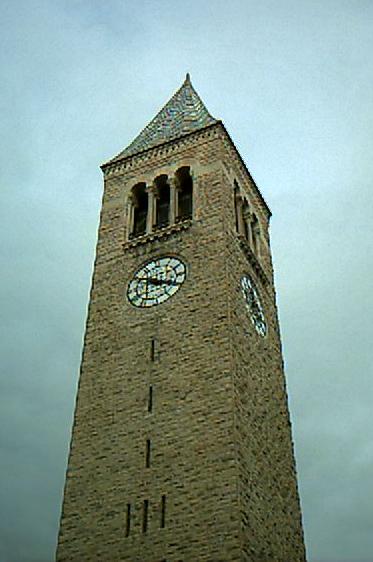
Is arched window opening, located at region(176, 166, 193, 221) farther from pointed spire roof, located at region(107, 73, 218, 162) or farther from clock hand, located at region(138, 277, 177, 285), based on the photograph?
clock hand, located at region(138, 277, 177, 285)

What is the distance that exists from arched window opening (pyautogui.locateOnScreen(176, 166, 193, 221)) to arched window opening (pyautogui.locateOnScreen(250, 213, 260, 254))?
356 cm

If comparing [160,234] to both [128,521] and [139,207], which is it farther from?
[128,521]

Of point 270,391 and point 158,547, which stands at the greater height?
point 270,391

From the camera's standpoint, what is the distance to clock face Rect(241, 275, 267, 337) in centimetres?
2832

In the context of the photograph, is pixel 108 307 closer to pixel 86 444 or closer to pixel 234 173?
pixel 86 444

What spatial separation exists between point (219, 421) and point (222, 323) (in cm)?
399

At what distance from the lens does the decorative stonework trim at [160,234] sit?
29.4m

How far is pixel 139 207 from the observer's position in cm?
3334

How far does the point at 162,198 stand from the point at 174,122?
5.92 metres

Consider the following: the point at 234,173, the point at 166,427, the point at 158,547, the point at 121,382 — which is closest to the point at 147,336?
the point at 121,382

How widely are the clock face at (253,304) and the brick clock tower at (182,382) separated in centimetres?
10

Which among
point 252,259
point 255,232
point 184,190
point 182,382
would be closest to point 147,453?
point 182,382

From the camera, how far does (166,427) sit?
2311cm

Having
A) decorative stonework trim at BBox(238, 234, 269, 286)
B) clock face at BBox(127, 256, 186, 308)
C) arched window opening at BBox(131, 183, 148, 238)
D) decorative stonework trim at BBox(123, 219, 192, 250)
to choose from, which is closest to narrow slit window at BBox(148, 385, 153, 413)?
clock face at BBox(127, 256, 186, 308)
